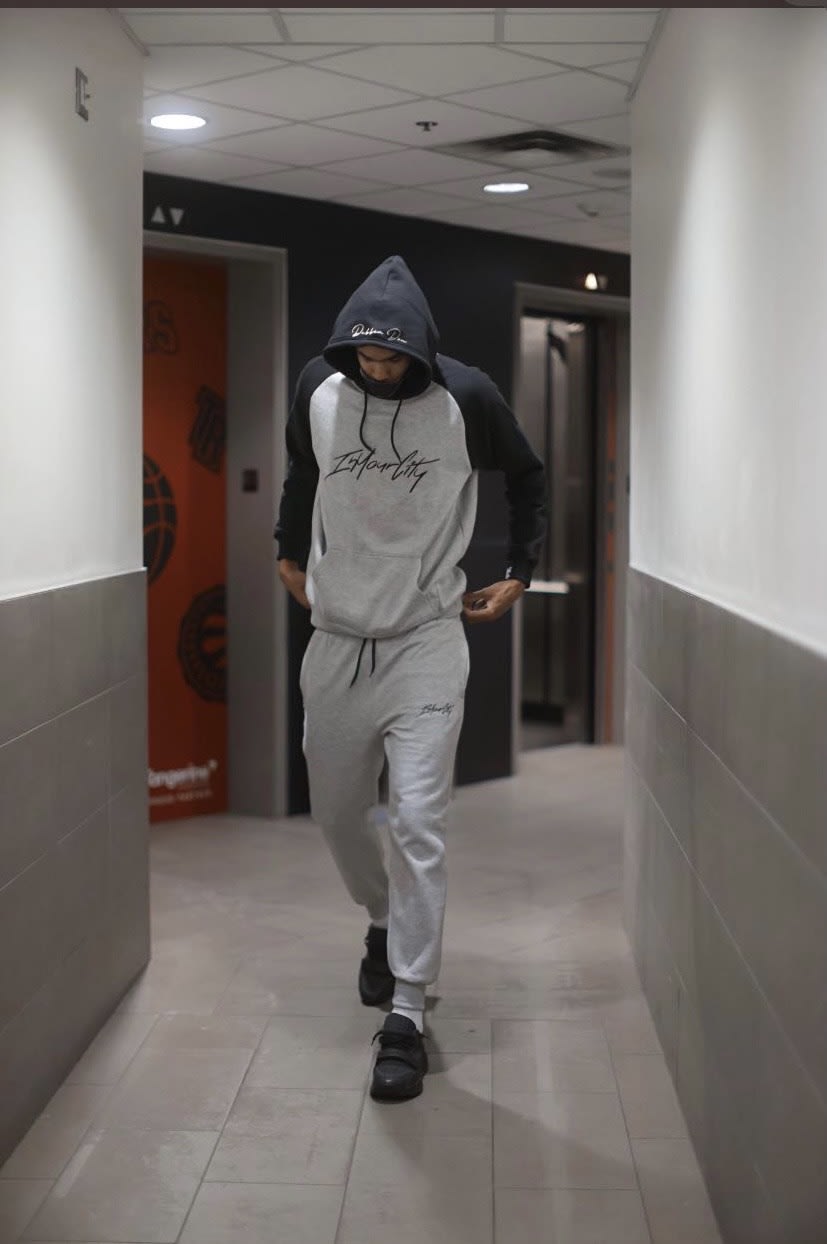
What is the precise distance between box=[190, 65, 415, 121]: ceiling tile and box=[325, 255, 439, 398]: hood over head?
44.0 inches

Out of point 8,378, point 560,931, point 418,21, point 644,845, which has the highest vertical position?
point 418,21

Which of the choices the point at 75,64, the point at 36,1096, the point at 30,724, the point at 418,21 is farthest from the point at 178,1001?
the point at 418,21

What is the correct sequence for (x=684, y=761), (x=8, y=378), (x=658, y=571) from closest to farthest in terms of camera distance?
(x=8, y=378) → (x=684, y=761) → (x=658, y=571)

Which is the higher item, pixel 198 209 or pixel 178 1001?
pixel 198 209

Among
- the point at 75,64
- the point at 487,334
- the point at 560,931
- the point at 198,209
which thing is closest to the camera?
the point at 75,64

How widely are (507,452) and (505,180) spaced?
97.1 inches

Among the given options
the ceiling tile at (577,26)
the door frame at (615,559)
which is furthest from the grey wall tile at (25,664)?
the door frame at (615,559)

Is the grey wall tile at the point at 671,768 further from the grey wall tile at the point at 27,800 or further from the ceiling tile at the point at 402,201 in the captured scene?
the ceiling tile at the point at 402,201

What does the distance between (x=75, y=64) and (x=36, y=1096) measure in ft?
6.92

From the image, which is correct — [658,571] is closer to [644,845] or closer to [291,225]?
[644,845]

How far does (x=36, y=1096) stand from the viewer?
291 centimetres

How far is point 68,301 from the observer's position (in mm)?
3197

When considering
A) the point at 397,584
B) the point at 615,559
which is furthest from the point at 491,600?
the point at 615,559

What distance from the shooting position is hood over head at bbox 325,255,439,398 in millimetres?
3168
